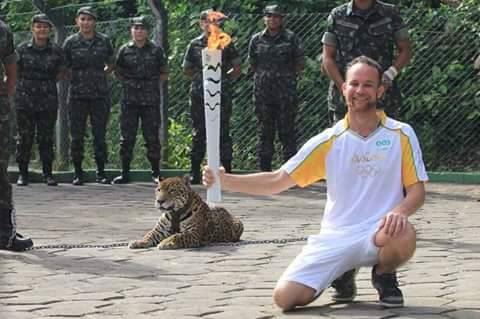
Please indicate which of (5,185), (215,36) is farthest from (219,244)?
(215,36)

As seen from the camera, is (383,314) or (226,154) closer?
(383,314)

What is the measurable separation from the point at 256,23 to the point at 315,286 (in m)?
10.4

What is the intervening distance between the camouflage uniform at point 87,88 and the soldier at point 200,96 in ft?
3.14

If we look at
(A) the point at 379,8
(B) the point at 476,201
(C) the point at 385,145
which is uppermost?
(A) the point at 379,8

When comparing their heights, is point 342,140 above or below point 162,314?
above

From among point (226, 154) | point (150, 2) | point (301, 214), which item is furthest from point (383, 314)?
point (150, 2)

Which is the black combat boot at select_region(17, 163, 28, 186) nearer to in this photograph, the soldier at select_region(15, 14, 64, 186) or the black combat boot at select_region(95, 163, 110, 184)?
the soldier at select_region(15, 14, 64, 186)

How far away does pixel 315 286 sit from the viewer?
21.2 ft

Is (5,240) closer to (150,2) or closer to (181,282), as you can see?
(181,282)

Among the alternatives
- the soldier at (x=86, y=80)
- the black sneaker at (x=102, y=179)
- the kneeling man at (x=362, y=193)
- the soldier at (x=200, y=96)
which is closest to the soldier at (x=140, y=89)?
the black sneaker at (x=102, y=179)

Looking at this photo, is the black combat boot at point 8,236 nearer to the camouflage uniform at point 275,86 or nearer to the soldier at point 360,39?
the soldier at point 360,39

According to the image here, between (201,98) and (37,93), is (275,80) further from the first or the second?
(37,93)

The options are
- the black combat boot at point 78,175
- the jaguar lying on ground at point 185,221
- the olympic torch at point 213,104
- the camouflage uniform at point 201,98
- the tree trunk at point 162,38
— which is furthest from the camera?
the tree trunk at point 162,38

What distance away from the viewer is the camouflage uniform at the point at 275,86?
14.7 metres
